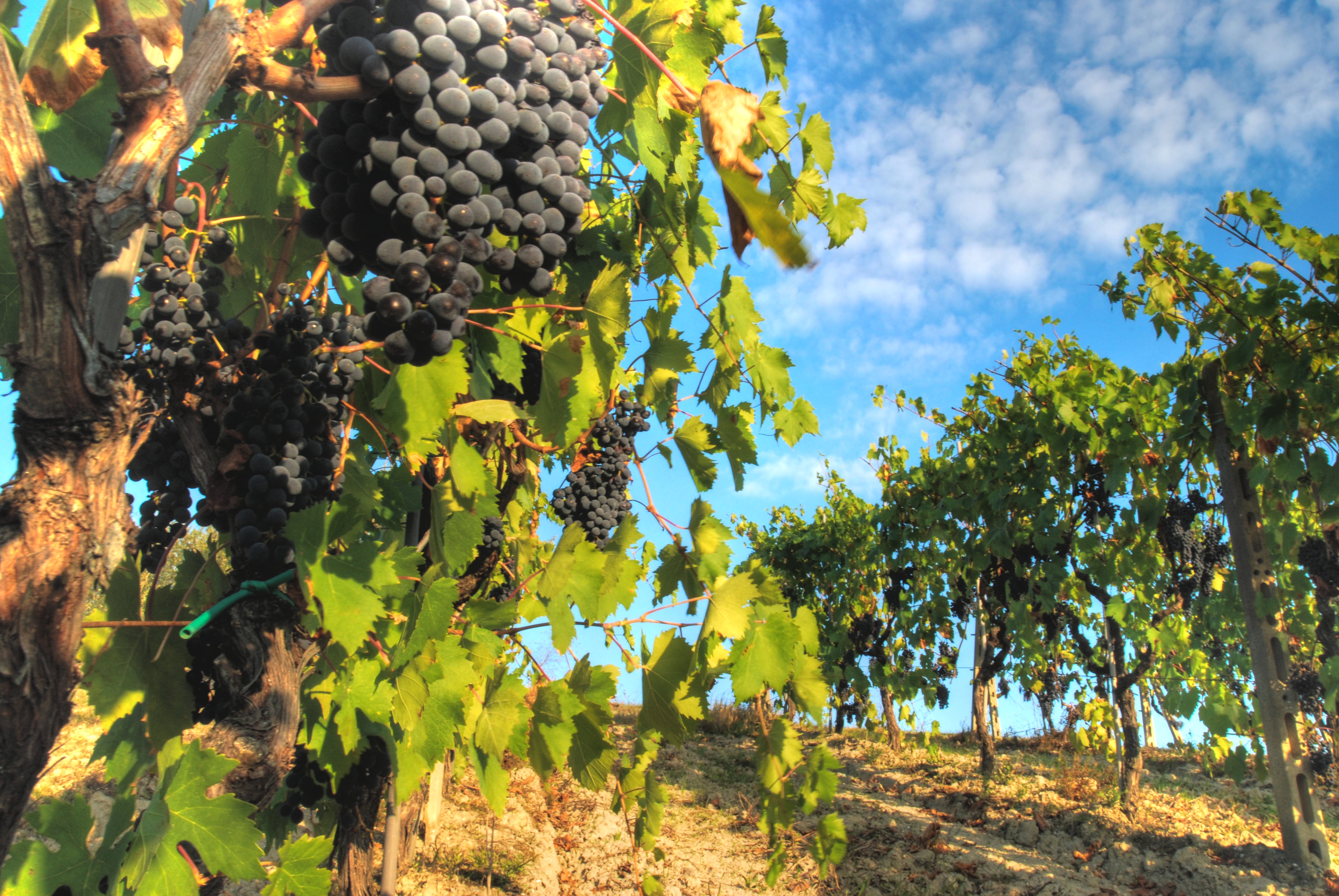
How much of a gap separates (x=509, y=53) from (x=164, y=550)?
Result: 58.8 inches

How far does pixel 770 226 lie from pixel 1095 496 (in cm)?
625

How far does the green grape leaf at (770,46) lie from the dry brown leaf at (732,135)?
977mm

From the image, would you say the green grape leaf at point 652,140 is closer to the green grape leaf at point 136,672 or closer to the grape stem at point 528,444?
the grape stem at point 528,444

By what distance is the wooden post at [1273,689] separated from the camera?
3947 millimetres

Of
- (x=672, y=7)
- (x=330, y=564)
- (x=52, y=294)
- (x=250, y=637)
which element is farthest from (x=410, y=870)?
(x=672, y=7)

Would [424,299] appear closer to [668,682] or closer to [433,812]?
[668,682]

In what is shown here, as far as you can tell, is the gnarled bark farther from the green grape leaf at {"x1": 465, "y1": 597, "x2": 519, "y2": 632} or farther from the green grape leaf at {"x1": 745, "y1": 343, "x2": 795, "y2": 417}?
the green grape leaf at {"x1": 745, "y1": 343, "x2": 795, "y2": 417}

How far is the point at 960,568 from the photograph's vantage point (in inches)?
270

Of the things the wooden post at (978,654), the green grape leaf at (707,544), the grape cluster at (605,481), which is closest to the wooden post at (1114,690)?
the wooden post at (978,654)

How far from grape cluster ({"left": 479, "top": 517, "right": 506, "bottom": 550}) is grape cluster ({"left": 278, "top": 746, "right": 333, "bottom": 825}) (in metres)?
0.83

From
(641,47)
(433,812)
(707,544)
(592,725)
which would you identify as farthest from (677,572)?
(433,812)

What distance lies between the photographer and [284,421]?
1.56m

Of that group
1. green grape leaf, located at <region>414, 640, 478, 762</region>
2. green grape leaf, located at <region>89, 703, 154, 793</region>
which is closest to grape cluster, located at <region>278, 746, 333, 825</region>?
green grape leaf, located at <region>89, 703, 154, 793</region>

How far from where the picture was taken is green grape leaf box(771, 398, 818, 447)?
6.41ft
